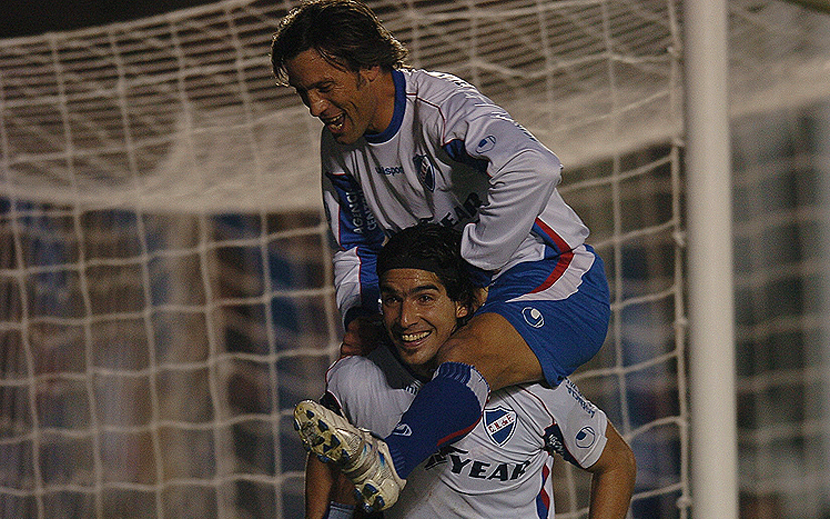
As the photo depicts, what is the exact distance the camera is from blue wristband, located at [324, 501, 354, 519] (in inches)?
52.9

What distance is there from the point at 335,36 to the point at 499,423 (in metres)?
0.56

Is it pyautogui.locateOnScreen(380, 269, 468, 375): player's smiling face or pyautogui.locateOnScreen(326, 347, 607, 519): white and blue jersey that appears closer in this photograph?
pyautogui.locateOnScreen(380, 269, 468, 375): player's smiling face

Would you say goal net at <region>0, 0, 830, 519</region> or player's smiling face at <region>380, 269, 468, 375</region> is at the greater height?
player's smiling face at <region>380, 269, 468, 375</region>

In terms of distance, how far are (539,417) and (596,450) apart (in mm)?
102

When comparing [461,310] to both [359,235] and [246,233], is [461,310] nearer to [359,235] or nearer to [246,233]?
[359,235]

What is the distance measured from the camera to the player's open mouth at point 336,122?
1.22 meters

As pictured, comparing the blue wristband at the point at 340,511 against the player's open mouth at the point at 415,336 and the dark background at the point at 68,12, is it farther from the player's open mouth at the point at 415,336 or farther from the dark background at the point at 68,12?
the dark background at the point at 68,12

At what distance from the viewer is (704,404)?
1.52m

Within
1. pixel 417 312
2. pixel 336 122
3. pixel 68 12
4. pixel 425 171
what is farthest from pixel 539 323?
pixel 68 12

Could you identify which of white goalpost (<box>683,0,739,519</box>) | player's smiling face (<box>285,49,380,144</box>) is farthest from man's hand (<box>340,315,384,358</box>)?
white goalpost (<box>683,0,739,519</box>)

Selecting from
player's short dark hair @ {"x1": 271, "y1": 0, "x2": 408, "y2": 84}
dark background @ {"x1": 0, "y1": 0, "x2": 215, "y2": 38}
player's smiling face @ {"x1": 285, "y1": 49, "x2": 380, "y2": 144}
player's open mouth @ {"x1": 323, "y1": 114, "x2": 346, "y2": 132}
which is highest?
player's short dark hair @ {"x1": 271, "y1": 0, "x2": 408, "y2": 84}

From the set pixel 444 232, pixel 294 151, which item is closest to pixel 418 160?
pixel 444 232

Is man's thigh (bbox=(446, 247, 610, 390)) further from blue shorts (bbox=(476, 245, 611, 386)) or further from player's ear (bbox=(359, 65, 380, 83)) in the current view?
player's ear (bbox=(359, 65, 380, 83))

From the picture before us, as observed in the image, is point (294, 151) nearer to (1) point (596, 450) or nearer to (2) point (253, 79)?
(2) point (253, 79)
